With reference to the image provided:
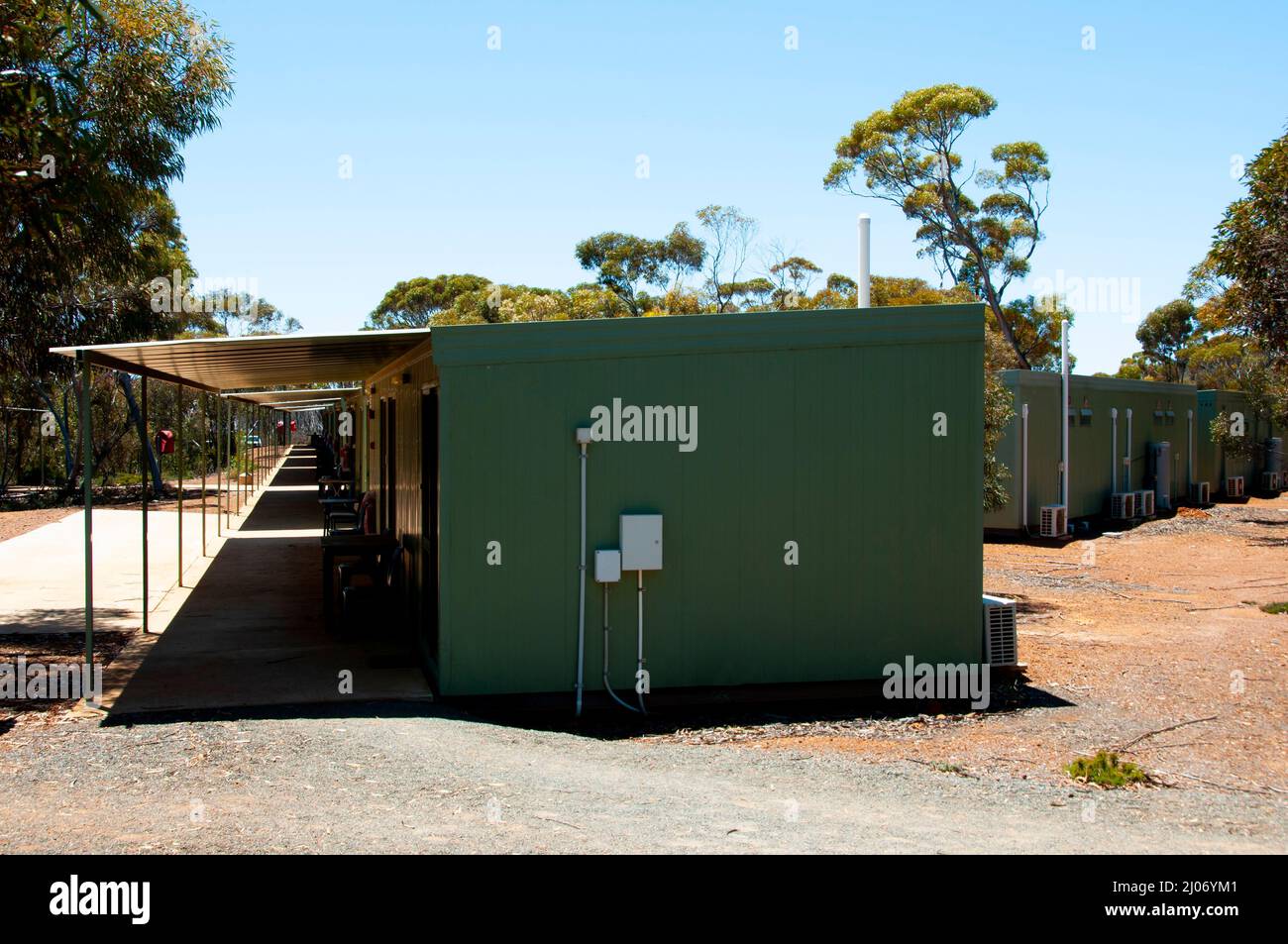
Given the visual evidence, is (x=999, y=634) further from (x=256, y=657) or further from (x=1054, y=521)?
(x=1054, y=521)

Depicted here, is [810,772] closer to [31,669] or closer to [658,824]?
[658,824]

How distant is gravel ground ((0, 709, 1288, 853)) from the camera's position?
441 centimetres

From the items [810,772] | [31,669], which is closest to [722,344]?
[810,772]

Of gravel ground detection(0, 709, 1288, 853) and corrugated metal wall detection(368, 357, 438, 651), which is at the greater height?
corrugated metal wall detection(368, 357, 438, 651)

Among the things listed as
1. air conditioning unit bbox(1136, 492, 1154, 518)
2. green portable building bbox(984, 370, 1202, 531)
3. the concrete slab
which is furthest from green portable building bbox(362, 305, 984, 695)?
air conditioning unit bbox(1136, 492, 1154, 518)

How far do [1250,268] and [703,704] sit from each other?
13392mm

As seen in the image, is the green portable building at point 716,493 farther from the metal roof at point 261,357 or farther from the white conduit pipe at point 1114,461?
the white conduit pipe at point 1114,461

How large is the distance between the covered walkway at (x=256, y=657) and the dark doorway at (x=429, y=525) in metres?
0.26

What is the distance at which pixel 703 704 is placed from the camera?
7.29 m

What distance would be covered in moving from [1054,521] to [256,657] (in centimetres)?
1500

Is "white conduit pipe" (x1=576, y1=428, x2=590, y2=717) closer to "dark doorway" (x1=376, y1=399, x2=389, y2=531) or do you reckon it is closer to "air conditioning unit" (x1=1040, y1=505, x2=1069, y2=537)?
"dark doorway" (x1=376, y1=399, x2=389, y2=531)

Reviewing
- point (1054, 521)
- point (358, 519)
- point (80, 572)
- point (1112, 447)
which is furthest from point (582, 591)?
point (1112, 447)

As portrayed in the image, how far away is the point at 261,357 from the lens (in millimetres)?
9133

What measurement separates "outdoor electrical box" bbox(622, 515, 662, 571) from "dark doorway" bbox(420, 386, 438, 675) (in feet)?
4.96
